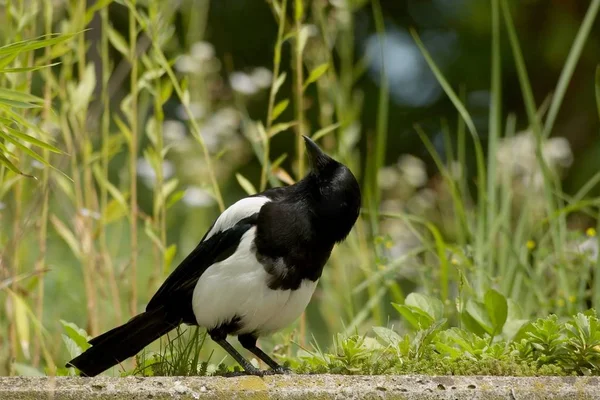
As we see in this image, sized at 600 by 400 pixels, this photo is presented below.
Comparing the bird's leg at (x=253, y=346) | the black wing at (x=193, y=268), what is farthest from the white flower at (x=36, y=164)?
the bird's leg at (x=253, y=346)

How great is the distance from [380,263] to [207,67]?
1394 mm

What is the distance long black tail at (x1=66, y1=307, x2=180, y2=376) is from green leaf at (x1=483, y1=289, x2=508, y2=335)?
85 cm

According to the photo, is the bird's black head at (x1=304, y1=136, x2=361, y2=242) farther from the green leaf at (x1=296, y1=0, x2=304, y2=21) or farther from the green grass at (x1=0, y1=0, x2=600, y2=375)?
the green leaf at (x1=296, y1=0, x2=304, y2=21)

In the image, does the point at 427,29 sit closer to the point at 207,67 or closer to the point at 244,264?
the point at 207,67

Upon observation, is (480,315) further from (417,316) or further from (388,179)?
(388,179)

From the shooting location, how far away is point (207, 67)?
13.5 feet

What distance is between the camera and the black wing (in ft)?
8.57

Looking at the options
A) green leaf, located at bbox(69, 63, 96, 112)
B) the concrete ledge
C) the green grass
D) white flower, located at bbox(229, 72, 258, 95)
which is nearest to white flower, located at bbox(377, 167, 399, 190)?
the green grass

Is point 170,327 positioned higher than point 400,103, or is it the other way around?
point 400,103

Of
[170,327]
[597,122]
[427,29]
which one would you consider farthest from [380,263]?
[427,29]

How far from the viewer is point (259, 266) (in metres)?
2.54

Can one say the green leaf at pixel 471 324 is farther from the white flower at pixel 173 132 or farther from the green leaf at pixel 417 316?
the white flower at pixel 173 132

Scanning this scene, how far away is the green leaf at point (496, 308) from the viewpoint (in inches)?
95.0

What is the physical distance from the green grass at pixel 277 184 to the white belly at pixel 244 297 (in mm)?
107
